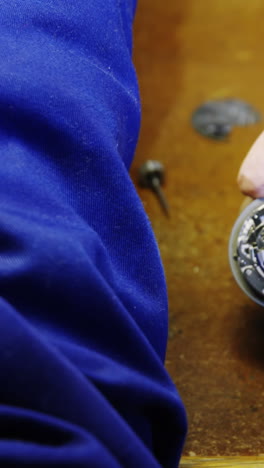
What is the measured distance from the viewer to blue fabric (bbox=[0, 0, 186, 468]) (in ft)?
1.31

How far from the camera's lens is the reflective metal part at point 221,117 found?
1.16 m

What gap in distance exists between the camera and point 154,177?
1.04 meters

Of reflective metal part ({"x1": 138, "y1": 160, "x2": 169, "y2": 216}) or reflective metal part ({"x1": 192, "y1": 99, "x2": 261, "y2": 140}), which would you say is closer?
reflective metal part ({"x1": 138, "y1": 160, "x2": 169, "y2": 216})

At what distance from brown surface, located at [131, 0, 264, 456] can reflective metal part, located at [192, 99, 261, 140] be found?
21 millimetres

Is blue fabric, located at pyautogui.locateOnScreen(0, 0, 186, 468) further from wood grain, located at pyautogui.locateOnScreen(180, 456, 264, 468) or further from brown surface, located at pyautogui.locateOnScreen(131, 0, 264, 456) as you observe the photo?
brown surface, located at pyautogui.locateOnScreen(131, 0, 264, 456)

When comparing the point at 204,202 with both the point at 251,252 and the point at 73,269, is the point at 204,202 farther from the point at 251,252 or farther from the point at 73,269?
the point at 73,269

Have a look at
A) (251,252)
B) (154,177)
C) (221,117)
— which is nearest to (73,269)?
(251,252)

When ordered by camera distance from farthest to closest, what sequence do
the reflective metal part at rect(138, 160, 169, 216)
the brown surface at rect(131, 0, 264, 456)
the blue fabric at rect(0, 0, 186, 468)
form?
the reflective metal part at rect(138, 160, 169, 216) < the brown surface at rect(131, 0, 264, 456) < the blue fabric at rect(0, 0, 186, 468)

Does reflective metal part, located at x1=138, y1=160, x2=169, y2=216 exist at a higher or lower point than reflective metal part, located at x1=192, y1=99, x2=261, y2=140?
lower

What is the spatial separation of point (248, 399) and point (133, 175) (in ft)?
1.68

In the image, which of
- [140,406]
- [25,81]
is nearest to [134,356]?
[140,406]

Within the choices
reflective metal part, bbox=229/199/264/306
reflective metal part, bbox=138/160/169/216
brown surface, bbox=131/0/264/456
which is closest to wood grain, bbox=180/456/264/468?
brown surface, bbox=131/0/264/456

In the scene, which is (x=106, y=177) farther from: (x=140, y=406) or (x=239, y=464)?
(x=239, y=464)

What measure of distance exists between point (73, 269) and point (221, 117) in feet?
2.74
